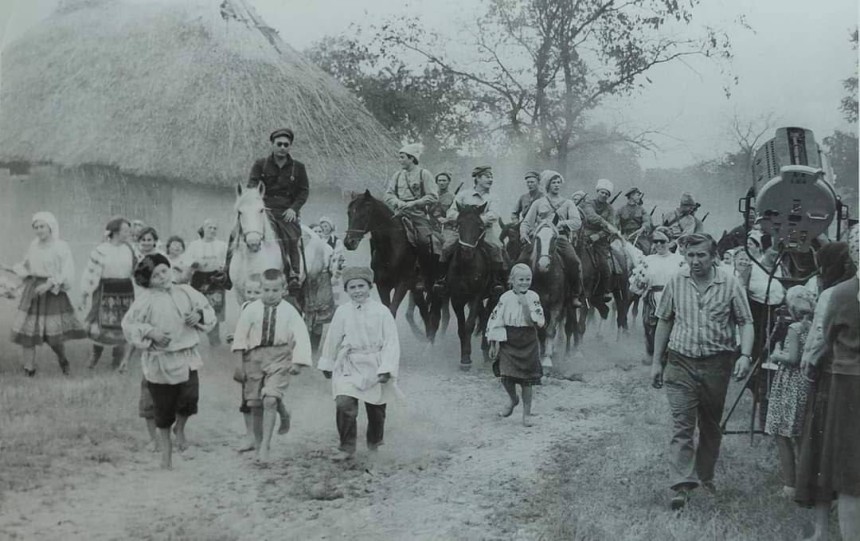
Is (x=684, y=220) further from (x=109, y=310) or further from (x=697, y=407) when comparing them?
(x=109, y=310)

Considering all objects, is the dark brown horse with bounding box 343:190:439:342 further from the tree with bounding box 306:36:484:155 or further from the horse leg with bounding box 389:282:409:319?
the tree with bounding box 306:36:484:155

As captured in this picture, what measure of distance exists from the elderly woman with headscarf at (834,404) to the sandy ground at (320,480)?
3.76 ft

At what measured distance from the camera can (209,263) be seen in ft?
14.9

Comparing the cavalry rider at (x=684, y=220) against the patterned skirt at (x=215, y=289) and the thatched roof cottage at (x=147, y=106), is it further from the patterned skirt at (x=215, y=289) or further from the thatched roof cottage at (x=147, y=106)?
the patterned skirt at (x=215, y=289)

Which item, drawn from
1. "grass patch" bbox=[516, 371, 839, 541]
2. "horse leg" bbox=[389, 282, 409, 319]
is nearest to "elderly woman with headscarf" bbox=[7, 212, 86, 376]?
"horse leg" bbox=[389, 282, 409, 319]

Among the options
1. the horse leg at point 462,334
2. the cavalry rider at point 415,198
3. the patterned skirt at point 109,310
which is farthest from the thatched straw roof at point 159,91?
the horse leg at point 462,334

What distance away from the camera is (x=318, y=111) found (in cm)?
491

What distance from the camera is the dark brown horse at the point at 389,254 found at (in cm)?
531

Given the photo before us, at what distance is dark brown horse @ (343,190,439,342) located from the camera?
5.31 metres

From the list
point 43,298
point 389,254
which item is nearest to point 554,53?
point 389,254

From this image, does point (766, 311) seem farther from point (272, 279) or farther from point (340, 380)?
point (272, 279)

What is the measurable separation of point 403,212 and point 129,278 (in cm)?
231

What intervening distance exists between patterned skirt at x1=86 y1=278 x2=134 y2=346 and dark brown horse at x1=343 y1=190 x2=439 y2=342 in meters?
1.55

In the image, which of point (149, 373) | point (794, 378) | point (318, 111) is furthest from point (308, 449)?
point (794, 378)
